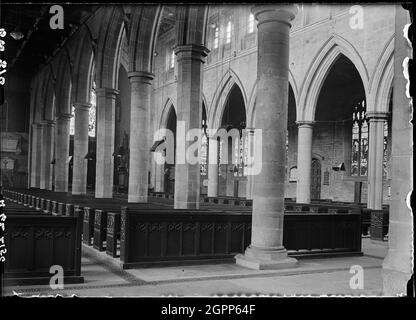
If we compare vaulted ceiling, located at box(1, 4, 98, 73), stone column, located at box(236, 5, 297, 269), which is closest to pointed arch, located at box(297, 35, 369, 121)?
vaulted ceiling, located at box(1, 4, 98, 73)

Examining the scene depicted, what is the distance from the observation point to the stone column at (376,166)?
17.1m

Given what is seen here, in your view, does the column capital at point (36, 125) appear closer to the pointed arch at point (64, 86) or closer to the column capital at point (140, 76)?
the pointed arch at point (64, 86)

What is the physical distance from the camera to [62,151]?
2539 centimetres

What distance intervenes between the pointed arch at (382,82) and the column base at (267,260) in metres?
10.6

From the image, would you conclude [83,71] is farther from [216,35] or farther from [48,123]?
[48,123]

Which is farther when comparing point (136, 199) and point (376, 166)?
point (376, 166)

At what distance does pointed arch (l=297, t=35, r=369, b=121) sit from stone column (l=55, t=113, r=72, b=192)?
12.3 meters

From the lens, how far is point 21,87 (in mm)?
33156

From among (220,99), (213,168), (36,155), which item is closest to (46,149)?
(36,155)

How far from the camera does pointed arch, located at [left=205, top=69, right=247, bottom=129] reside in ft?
86.7

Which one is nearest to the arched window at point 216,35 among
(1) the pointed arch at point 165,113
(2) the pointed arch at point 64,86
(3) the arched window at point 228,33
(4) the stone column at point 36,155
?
(3) the arched window at point 228,33

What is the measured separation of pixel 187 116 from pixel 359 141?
14.5 metres
